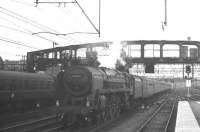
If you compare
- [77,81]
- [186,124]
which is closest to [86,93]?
[77,81]

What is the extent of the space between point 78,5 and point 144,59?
31.4m

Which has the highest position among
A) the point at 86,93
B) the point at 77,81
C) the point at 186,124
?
the point at 77,81

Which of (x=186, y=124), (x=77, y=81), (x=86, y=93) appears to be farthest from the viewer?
(x=186, y=124)

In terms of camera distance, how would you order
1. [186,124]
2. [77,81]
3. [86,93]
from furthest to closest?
[186,124]
[77,81]
[86,93]

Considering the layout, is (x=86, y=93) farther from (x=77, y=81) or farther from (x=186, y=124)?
(x=186, y=124)

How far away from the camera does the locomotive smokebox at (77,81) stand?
1742cm

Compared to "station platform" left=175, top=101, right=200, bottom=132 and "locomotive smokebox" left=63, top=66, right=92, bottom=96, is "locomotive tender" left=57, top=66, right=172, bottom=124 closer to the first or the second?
"locomotive smokebox" left=63, top=66, right=92, bottom=96

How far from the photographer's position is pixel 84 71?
17.7 m

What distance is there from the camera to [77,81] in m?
17.8

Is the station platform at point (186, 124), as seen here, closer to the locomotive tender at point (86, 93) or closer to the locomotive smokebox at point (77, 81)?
the locomotive tender at point (86, 93)

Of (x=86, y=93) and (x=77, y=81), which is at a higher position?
(x=77, y=81)

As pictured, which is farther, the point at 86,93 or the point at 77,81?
the point at 77,81

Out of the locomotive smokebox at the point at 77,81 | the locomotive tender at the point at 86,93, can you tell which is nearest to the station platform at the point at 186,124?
the locomotive tender at the point at 86,93

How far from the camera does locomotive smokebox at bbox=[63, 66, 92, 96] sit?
17.4 m
